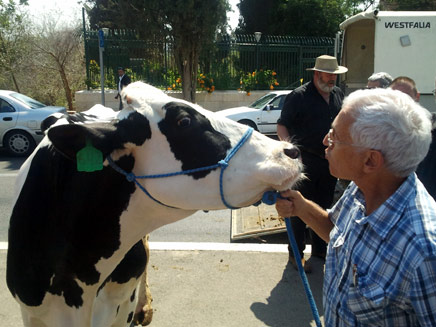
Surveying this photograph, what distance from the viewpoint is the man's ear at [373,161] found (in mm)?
1508

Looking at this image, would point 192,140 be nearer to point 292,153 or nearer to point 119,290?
point 292,153

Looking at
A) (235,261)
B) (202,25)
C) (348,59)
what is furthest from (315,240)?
(202,25)

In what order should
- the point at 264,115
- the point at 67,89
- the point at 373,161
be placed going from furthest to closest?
the point at 67,89 < the point at 264,115 < the point at 373,161

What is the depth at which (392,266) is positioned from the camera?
4.60 ft

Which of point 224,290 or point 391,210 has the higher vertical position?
point 391,210

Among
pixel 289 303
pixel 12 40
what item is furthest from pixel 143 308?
pixel 12 40

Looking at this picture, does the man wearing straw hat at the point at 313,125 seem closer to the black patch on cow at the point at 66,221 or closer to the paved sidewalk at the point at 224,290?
the paved sidewalk at the point at 224,290

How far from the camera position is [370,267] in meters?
1.46

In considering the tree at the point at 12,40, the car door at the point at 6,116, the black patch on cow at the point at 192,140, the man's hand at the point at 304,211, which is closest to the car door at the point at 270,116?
the car door at the point at 6,116

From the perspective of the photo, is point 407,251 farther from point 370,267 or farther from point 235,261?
point 235,261

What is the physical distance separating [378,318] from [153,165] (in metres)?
1.09

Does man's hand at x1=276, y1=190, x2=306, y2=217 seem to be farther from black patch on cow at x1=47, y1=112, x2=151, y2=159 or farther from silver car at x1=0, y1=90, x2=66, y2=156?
silver car at x1=0, y1=90, x2=66, y2=156

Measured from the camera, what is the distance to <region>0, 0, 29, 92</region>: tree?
63.9 feet

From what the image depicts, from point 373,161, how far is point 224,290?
2662 mm
